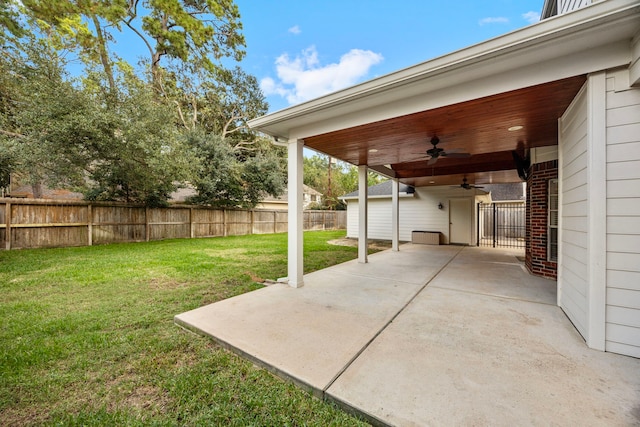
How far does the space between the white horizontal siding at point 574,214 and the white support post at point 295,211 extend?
11.9 ft

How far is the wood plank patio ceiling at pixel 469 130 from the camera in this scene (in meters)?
3.03

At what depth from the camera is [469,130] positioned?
164 inches

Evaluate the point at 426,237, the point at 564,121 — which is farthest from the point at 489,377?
the point at 426,237

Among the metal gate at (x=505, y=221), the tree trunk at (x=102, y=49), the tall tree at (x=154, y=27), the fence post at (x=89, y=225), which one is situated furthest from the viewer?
the metal gate at (x=505, y=221)

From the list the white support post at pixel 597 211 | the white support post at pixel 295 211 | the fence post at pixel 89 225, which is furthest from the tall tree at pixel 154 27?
the white support post at pixel 597 211

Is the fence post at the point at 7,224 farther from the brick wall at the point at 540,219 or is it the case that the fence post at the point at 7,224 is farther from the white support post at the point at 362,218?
the brick wall at the point at 540,219

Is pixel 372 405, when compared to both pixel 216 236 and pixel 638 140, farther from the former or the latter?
pixel 216 236

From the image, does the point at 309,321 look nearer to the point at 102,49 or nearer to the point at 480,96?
the point at 480,96

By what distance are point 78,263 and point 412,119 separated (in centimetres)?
805

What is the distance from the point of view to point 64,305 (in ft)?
12.0

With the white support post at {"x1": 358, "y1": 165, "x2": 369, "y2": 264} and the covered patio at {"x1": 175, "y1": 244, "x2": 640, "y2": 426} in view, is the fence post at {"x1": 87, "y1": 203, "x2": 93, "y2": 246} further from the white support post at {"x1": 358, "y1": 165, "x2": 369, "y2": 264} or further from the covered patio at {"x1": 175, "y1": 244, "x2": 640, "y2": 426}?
the white support post at {"x1": 358, "y1": 165, "x2": 369, "y2": 264}

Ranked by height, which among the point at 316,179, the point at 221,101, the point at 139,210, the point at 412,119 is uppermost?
the point at 221,101

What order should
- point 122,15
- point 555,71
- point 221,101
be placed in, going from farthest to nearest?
point 221,101 < point 122,15 < point 555,71

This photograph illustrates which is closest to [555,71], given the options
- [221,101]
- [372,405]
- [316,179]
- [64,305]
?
[372,405]
